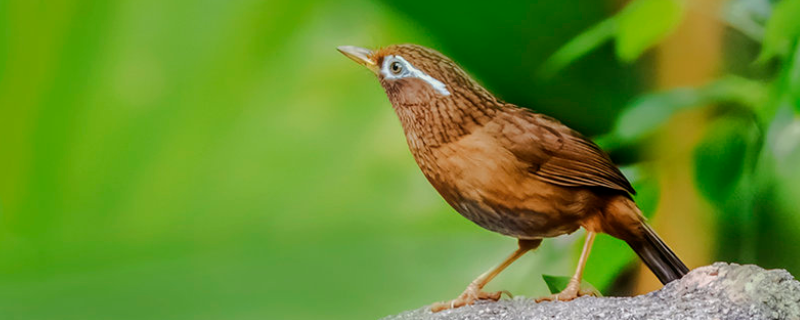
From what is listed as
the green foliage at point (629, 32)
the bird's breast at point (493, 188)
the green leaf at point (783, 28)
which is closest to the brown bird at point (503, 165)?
the bird's breast at point (493, 188)

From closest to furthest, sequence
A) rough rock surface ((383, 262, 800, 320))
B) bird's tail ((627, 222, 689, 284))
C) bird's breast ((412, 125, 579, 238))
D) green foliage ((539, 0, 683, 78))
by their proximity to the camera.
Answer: rough rock surface ((383, 262, 800, 320)), bird's breast ((412, 125, 579, 238)), bird's tail ((627, 222, 689, 284)), green foliage ((539, 0, 683, 78))

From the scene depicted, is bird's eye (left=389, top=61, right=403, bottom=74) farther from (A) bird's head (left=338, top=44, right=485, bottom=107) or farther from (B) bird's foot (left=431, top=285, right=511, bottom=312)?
(B) bird's foot (left=431, top=285, right=511, bottom=312)

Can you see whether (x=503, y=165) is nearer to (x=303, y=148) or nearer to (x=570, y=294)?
(x=570, y=294)

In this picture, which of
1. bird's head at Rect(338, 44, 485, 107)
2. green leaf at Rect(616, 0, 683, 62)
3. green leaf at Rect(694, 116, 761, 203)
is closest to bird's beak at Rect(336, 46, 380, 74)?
bird's head at Rect(338, 44, 485, 107)

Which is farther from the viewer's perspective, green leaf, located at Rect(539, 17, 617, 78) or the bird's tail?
green leaf, located at Rect(539, 17, 617, 78)

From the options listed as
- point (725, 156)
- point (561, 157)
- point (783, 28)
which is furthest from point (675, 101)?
point (561, 157)

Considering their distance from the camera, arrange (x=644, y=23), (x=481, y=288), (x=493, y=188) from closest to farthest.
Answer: (x=493, y=188) → (x=481, y=288) → (x=644, y=23)
